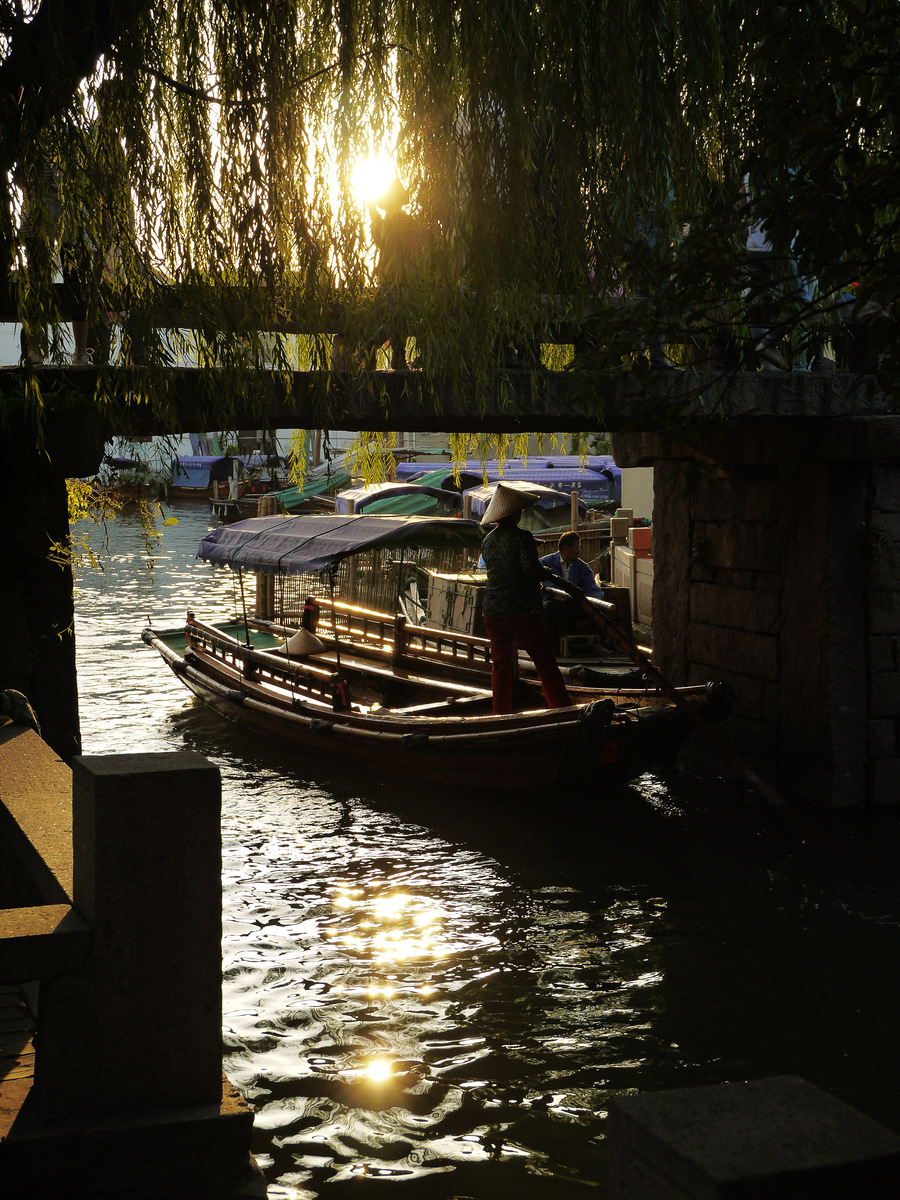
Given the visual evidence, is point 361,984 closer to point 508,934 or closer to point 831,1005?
point 508,934

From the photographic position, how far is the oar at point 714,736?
789cm

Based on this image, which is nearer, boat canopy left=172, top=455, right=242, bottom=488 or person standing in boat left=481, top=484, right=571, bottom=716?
person standing in boat left=481, top=484, right=571, bottom=716

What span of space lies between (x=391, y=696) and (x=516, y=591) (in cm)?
283

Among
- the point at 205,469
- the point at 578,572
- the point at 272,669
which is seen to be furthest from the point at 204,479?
the point at 578,572

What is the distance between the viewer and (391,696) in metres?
Result: 11.4

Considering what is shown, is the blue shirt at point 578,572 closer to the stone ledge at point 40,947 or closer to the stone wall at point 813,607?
the stone wall at point 813,607

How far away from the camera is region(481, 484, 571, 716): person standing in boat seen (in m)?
8.91

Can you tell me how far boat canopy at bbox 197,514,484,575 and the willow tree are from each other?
25.2ft

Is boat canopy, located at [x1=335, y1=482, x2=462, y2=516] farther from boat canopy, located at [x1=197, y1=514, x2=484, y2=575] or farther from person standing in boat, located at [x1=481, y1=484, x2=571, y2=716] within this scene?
person standing in boat, located at [x1=481, y1=484, x2=571, y2=716]

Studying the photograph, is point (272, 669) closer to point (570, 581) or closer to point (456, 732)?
point (570, 581)

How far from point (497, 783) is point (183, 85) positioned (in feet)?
17.9

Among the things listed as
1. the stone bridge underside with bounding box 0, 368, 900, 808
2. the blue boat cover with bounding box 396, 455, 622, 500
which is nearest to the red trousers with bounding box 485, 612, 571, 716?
the stone bridge underside with bounding box 0, 368, 900, 808

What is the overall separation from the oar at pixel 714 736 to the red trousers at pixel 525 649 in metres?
0.57

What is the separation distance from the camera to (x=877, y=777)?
8.48 meters
